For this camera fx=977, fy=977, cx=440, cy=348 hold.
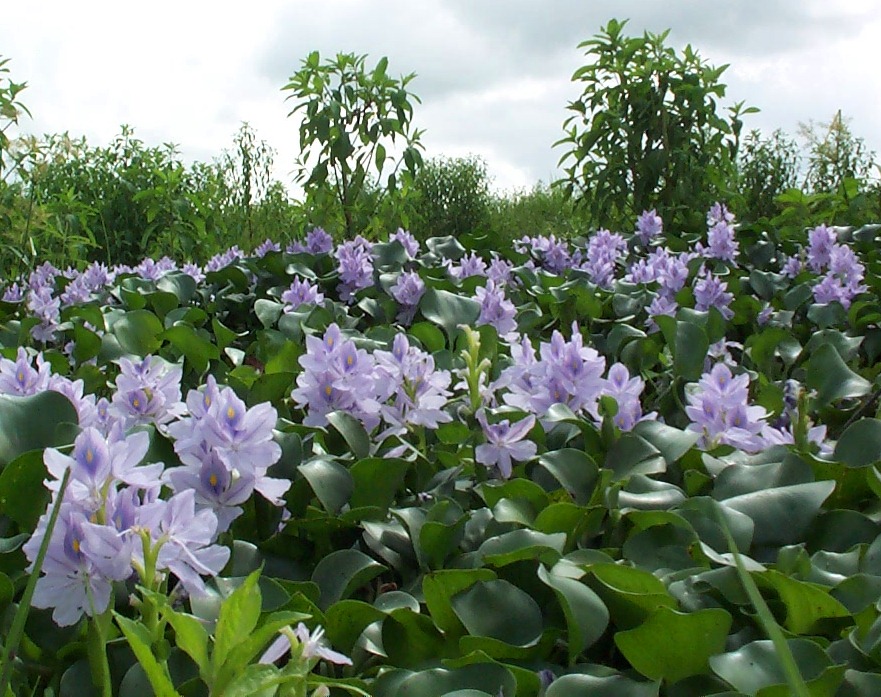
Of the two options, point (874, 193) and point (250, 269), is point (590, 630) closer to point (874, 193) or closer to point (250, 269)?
point (250, 269)

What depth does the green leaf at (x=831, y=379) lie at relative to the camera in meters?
2.39

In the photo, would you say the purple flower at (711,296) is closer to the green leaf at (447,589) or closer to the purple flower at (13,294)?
the green leaf at (447,589)

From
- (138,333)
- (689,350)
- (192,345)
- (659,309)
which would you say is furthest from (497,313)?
(138,333)

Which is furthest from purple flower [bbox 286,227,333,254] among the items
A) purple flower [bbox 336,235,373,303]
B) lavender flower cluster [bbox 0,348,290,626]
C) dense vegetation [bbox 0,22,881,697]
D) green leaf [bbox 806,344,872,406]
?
lavender flower cluster [bbox 0,348,290,626]

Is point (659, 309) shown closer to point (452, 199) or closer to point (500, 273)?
point (500, 273)

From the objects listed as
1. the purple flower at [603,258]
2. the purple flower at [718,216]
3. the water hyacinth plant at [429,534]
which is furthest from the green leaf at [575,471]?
the purple flower at [718,216]

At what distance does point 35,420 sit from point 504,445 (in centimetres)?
76

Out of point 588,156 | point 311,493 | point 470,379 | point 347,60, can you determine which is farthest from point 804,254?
point 311,493

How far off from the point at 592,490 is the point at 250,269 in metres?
2.87

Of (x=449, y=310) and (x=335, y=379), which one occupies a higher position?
(x=449, y=310)

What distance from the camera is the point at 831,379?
2.45 m

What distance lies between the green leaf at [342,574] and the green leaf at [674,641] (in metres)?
0.39

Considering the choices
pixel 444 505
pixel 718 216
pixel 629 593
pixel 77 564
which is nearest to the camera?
pixel 77 564

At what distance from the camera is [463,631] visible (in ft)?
4.08
